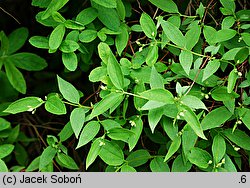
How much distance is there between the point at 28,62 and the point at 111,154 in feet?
2.21

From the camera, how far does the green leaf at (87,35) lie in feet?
4.23

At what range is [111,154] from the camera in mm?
1214

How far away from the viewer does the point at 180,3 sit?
4.94 feet

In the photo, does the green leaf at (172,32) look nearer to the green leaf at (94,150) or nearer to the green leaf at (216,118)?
the green leaf at (216,118)

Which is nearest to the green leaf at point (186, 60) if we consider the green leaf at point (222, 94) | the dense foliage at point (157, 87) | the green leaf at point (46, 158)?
the dense foliage at point (157, 87)

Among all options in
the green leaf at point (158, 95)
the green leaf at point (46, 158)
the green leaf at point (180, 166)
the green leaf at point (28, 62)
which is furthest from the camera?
the green leaf at point (28, 62)

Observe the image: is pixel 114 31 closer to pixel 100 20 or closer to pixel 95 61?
pixel 100 20

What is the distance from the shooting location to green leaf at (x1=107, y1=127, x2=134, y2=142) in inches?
46.1

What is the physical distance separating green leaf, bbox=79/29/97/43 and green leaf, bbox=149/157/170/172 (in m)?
0.39

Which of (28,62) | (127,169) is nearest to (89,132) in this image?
(127,169)

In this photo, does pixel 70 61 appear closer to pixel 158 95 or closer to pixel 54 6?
pixel 54 6

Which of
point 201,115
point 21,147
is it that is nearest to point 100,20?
point 201,115

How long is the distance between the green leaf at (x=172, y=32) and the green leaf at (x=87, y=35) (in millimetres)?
223

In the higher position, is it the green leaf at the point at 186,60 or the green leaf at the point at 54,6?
the green leaf at the point at 54,6
